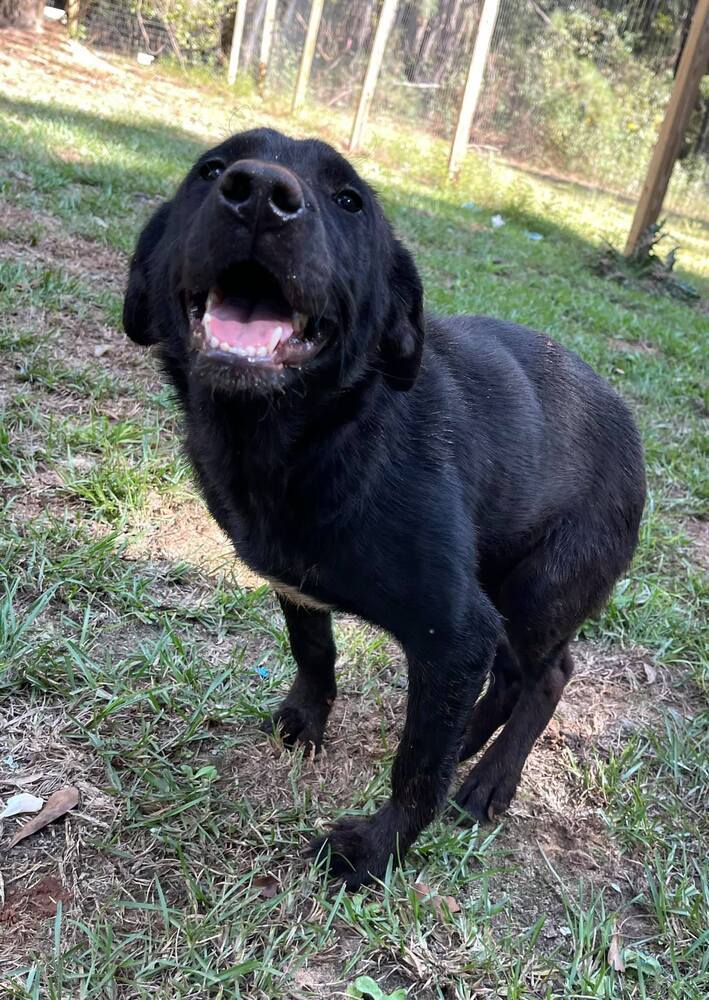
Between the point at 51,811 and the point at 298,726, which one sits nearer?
the point at 51,811

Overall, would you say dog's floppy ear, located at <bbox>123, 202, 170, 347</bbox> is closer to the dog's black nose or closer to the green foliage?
the dog's black nose

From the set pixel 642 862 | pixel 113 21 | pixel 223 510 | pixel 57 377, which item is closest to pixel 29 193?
pixel 57 377

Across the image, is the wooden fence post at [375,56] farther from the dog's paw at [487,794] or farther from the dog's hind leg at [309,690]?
the dog's paw at [487,794]

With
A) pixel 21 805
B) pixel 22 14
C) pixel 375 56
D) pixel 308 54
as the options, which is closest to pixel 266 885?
pixel 21 805

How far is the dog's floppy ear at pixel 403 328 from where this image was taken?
1921mm

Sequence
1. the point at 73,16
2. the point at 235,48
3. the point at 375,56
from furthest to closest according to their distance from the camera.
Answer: the point at 73,16, the point at 235,48, the point at 375,56

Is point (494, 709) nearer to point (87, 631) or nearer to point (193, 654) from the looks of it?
point (193, 654)

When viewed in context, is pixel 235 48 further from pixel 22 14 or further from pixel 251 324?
pixel 251 324

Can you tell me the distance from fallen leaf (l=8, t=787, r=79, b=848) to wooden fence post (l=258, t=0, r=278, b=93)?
13636mm

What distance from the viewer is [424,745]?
1.90m

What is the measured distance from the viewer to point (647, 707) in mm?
2742

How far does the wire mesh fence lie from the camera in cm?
1238

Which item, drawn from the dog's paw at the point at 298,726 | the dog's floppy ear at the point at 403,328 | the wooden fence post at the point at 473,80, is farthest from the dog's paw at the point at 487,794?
the wooden fence post at the point at 473,80

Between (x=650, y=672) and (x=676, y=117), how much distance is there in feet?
24.6
